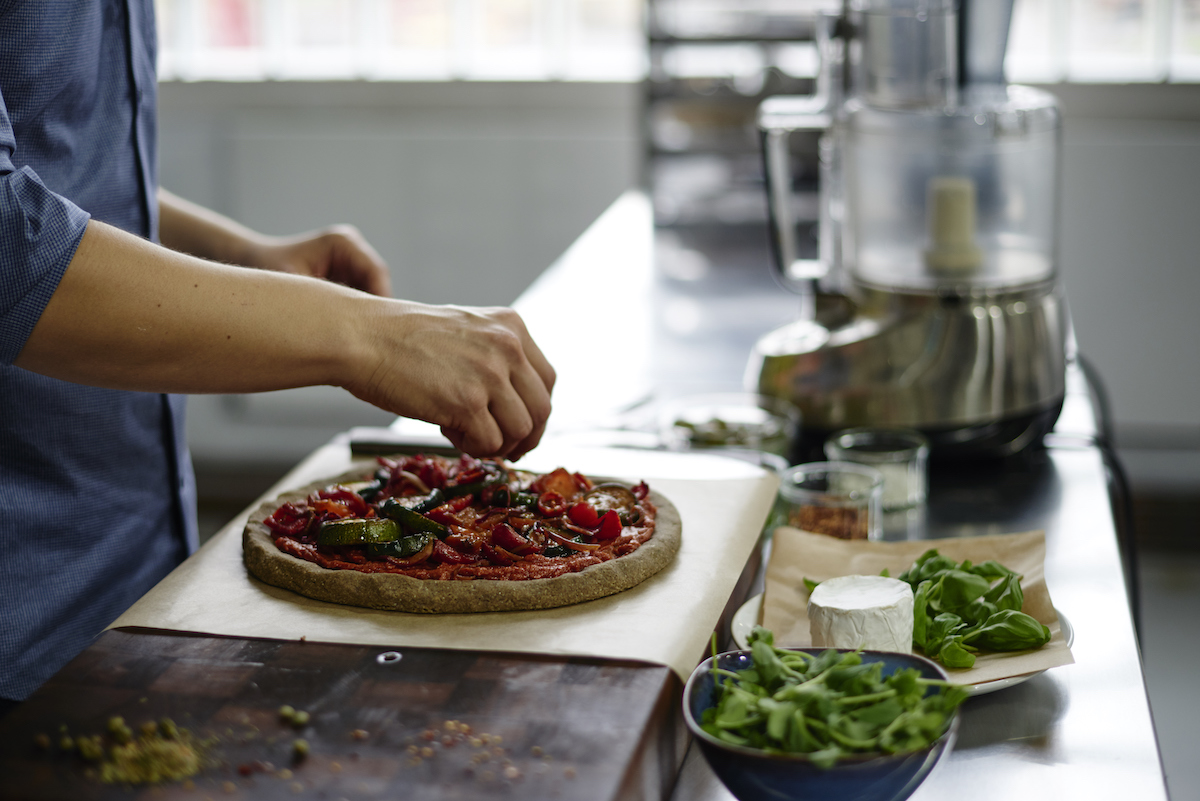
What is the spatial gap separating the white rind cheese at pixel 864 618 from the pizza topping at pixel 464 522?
8.8 inches

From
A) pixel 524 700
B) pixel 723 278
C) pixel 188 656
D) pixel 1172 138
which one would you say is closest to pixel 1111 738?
pixel 524 700

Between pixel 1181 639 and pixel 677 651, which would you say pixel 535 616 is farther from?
pixel 1181 639

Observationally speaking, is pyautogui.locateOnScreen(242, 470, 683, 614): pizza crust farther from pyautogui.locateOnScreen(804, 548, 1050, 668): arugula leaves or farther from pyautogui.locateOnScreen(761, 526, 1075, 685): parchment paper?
pyautogui.locateOnScreen(804, 548, 1050, 668): arugula leaves

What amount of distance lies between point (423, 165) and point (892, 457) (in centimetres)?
277

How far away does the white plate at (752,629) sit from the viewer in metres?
0.92

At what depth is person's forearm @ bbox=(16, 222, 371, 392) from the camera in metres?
0.90

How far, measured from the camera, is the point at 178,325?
918mm

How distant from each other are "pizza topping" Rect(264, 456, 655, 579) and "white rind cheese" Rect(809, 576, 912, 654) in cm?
A: 22

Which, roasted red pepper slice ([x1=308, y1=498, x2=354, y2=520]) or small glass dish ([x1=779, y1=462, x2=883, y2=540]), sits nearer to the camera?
roasted red pepper slice ([x1=308, y1=498, x2=354, y2=520])

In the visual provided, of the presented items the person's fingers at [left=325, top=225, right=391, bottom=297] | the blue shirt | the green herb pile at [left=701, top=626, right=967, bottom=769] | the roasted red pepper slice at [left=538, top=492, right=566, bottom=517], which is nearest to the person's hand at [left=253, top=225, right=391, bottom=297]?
the person's fingers at [left=325, top=225, right=391, bottom=297]

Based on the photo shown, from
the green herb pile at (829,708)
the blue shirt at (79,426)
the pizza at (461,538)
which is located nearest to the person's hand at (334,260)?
the blue shirt at (79,426)

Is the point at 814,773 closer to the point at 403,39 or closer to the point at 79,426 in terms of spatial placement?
the point at 79,426

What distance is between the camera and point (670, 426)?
1551 mm

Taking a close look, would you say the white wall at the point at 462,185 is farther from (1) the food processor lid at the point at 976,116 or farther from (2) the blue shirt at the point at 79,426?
(2) the blue shirt at the point at 79,426
